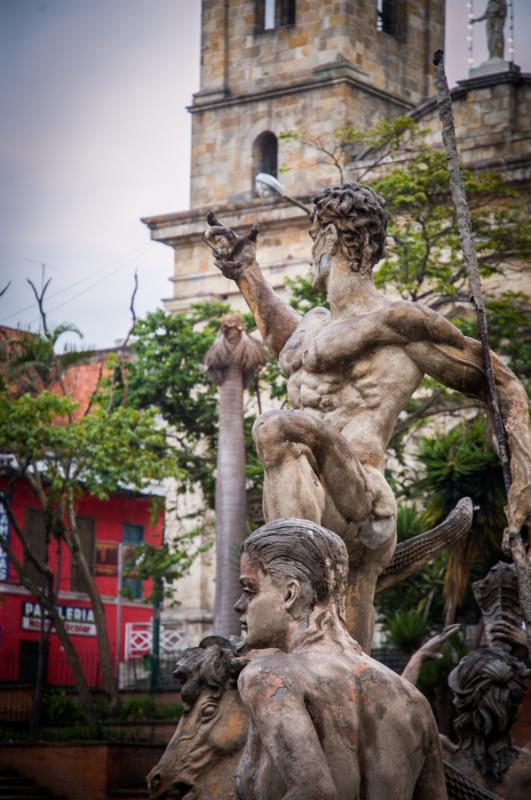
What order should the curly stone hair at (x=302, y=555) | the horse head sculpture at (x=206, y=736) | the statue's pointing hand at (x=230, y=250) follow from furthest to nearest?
the statue's pointing hand at (x=230, y=250), the horse head sculpture at (x=206, y=736), the curly stone hair at (x=302, y=555)

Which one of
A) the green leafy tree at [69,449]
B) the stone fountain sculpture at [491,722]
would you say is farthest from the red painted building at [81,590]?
the stone fountain sculpture at [491,722]

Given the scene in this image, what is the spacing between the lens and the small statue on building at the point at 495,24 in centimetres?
Result: 4231

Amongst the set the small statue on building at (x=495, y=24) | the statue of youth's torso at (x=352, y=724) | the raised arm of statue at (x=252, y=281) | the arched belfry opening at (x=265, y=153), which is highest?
the small statue on building at (x=495, y=24)

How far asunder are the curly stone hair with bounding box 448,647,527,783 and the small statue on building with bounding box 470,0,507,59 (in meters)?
34.4

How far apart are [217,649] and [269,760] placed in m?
1.46

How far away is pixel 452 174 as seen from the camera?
8.72m

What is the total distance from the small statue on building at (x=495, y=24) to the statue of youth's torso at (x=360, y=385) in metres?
34.4

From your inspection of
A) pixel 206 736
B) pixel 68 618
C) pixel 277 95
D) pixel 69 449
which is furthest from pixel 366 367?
pixel 277 95

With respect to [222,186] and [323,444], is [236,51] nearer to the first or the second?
[222,186]

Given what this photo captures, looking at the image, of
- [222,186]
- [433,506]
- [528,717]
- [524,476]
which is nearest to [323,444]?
[524,476]

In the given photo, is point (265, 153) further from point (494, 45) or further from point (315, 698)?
point (315, 698)

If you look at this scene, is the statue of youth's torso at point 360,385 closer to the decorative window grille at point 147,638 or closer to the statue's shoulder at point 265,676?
the statue's shoulder at point 265,676

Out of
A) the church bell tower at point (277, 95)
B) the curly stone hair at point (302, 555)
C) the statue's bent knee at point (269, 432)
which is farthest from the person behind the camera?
the church bell tower at point (277, 95)

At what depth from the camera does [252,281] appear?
9336mm
